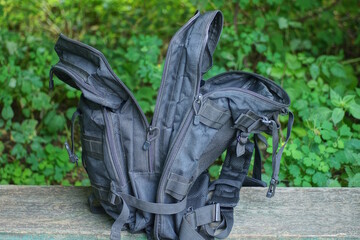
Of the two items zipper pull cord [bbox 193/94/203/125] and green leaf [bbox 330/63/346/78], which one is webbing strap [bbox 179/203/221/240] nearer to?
zipper pull cord [bbox 193/94/203/125]

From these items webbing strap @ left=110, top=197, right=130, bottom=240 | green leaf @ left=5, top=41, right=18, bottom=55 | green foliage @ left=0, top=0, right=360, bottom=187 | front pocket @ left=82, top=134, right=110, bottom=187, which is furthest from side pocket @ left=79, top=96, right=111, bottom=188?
green leaf @ left=5, top=41, right=18, bottom=55

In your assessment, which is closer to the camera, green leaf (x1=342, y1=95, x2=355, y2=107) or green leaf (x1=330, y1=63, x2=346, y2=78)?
green leaf (x1=342, y1=95, x2=355, y2=107)

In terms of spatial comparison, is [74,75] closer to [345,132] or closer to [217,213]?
[217,213]

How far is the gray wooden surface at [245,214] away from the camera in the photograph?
1.86 m

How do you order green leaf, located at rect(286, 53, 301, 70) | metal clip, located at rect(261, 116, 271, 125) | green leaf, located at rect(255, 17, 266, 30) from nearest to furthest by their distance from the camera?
metal clip, located at rect(261, 116, 271, 125) → green leaf, located at rect(286, 53, 301, 70) → green leaf, located at rect(255, 17, 266, 30)

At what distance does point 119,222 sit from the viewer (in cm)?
178

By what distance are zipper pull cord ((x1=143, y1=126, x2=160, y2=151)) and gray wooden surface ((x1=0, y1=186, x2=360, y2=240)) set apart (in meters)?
0.36

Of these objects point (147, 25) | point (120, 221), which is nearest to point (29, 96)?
point (147, 25)

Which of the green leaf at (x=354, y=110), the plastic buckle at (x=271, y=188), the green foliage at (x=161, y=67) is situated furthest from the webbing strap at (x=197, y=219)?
the green leaf at (x=354, y=110)

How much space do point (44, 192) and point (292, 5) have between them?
2.70 metres

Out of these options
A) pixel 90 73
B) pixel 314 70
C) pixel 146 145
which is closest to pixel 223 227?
pixel 146 145

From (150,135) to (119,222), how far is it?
0.34 m

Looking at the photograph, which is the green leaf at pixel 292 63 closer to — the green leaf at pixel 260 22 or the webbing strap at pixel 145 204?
the green leaf at pixel 260 22

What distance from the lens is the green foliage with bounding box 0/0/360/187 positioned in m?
2.65
